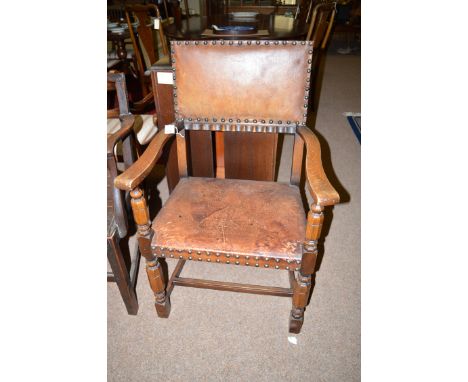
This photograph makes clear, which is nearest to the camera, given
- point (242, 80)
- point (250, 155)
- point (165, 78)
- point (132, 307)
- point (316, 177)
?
point (316, 177)

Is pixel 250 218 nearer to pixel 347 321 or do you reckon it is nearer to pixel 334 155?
pixel 347 321

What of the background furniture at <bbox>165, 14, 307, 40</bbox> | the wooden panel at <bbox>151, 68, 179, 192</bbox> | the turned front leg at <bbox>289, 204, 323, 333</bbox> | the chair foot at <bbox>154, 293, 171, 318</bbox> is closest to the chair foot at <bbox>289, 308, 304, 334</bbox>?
the turned front leg at <bbox>289, 204, 323, 333</bbox>

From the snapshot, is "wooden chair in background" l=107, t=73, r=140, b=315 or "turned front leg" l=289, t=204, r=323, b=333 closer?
"turned front leg" l=289, t=204, r=323, b=333

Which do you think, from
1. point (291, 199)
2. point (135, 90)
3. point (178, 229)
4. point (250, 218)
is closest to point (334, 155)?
point (291, 199)

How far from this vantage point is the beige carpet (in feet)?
3.96

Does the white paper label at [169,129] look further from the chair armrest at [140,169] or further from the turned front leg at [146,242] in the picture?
the turned front leg at [146,242]

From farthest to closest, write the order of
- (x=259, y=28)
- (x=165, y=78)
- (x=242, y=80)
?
(x=259, y=28), (x=165, y=78), (x=242, y=80)

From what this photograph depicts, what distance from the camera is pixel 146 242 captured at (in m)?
1.09

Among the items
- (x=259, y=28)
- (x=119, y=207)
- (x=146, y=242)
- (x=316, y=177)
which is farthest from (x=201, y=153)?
(x=259, y=28)

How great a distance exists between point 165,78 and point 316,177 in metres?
1.01

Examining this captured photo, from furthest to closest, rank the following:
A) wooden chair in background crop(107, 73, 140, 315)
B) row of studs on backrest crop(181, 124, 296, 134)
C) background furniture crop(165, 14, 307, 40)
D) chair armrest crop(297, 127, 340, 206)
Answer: background furniture crop(165, 14, 307, 40) → row of studs on backrest crop(181, 124, 296, 134) → wooden chair in background crop(107, 73, 140, 315) → chair armrest crop(297, 127, 340, 206)

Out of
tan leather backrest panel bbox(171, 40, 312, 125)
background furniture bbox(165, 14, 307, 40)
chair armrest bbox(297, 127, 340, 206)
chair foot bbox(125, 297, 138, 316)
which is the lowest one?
chair foot bbox(125, 297, 138, 316)

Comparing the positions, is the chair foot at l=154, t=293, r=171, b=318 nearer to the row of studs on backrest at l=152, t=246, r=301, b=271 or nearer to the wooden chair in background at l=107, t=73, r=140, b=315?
the wooden chair in background at l=107, t=73, r=140, b=315

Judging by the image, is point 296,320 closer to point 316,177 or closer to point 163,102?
point 316,177
